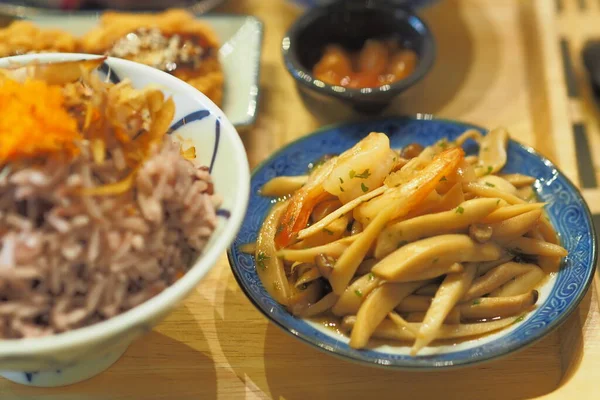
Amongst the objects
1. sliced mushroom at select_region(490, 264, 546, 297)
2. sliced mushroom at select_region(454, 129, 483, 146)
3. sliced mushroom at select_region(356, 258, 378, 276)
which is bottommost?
sliced mushroom at select_region(356, 258, 378, 276)

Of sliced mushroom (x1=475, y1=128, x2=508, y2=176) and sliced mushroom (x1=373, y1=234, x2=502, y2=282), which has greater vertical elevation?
sliced mushroom (x1=475, y1=128, x2=508, y2=176)

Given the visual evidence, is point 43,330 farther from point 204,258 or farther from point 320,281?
point 320,281

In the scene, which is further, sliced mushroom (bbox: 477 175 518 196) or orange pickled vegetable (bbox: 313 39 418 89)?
orange pickled vegetable (bbox: 313 39 418 89)

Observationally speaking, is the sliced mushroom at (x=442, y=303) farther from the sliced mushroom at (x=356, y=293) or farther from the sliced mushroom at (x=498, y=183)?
the sliced mushroom at (x=498, y=183)

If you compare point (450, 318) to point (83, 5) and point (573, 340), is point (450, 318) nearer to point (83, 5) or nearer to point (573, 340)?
point (573, 340)

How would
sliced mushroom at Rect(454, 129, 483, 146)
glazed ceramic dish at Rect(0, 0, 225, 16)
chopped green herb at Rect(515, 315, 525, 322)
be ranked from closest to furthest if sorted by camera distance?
chopped green herb at Rect(515, 315, 525, 322)
sliced mushroom at Rect(454, 129, 483, 146)
glazed ceramic dish at Rect(0, 0, 225, 16)

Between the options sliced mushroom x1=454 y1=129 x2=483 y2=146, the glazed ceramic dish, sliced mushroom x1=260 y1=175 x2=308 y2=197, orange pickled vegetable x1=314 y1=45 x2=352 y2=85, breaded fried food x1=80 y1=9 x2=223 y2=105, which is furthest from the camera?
the glazed ceramic dish

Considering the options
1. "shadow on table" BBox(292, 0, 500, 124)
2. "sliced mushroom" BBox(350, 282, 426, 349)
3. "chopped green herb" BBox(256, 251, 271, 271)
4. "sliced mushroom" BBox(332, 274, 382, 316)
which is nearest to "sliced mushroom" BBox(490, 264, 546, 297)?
"sliced mushroom" BBox(350, 282, 426, 349)

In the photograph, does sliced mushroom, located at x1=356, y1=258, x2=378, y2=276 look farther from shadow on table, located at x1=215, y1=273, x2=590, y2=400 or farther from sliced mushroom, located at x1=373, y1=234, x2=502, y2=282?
shadow on table, located at x1=215, y1=273, x2=590, y2=400

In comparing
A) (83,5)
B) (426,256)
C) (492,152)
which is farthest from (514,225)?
(83,5)
